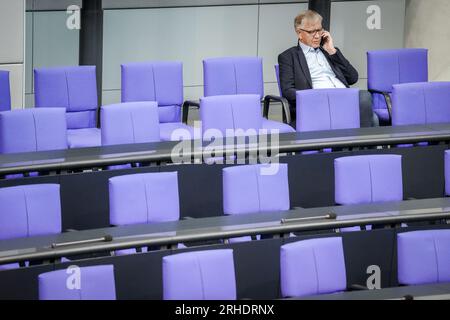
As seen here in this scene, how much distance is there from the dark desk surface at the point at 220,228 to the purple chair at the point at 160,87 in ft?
5.66

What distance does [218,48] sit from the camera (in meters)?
7.71

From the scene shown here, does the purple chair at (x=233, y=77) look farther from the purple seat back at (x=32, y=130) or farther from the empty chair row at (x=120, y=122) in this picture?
the purple seat back at (x=32, y=130)

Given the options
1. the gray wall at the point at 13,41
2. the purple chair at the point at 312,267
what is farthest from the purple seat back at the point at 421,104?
the gray wall at the point at 13,41

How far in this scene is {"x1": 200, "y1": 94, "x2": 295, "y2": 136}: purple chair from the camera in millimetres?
5594

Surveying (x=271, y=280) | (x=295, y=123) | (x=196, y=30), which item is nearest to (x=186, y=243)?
(x=271, y=280)

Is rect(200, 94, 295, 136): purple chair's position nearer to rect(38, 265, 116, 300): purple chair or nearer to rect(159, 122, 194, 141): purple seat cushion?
rect(159, 122, 194, 141): purple seat cushion

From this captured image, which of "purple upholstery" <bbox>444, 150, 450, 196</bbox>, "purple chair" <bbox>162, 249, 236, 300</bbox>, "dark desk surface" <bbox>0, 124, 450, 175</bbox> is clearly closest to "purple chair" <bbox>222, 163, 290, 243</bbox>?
"dark desk surface" <bbox>0, 124, 450, 175</bbox>

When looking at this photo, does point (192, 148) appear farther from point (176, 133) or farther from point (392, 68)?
point (392, 68)

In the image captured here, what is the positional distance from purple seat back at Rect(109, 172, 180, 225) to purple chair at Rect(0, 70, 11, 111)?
5.52ft

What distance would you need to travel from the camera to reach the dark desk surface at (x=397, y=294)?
388 cm
